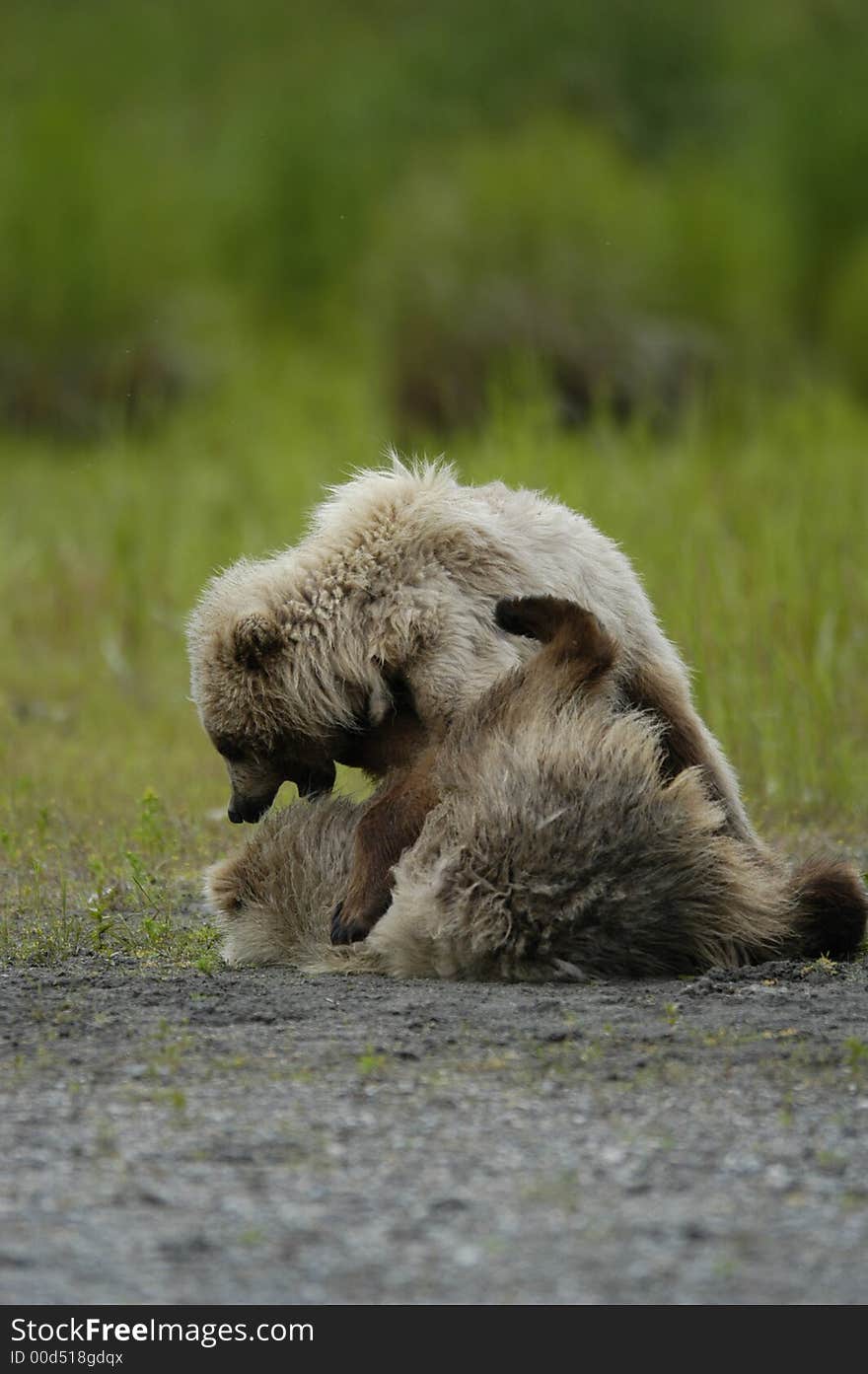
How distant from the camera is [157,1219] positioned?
3369 mm

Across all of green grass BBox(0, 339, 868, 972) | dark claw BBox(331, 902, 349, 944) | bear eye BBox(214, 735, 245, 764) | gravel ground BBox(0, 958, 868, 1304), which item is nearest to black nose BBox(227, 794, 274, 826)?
bear eye BBox(214, 735, 245, 764)

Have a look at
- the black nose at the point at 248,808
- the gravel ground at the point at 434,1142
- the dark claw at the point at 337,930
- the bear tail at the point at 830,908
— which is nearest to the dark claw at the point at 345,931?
the dark claw at the point at 337,930

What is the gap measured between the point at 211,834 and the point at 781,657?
3014 millimetres

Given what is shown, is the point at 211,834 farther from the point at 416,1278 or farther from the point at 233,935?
the point at 416,1278

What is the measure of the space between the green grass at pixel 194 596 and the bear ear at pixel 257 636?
36.5 inches

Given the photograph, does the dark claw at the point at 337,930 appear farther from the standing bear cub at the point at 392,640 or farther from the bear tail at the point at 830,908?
the bear tail at the point at 830,908

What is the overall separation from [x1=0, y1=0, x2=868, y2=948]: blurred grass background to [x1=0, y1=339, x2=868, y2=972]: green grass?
0.03 m

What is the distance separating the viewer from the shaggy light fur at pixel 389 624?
5.58 m

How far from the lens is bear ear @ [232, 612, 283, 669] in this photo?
5746mm

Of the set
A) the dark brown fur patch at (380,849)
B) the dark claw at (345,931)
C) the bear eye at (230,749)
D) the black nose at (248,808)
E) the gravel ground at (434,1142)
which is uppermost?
the bear eye at (230,749)

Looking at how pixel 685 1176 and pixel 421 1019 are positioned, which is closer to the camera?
pixel 685 1176

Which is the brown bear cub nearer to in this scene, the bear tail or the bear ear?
the bear tail

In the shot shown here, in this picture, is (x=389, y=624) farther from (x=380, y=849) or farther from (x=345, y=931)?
(x=345, y=931)
